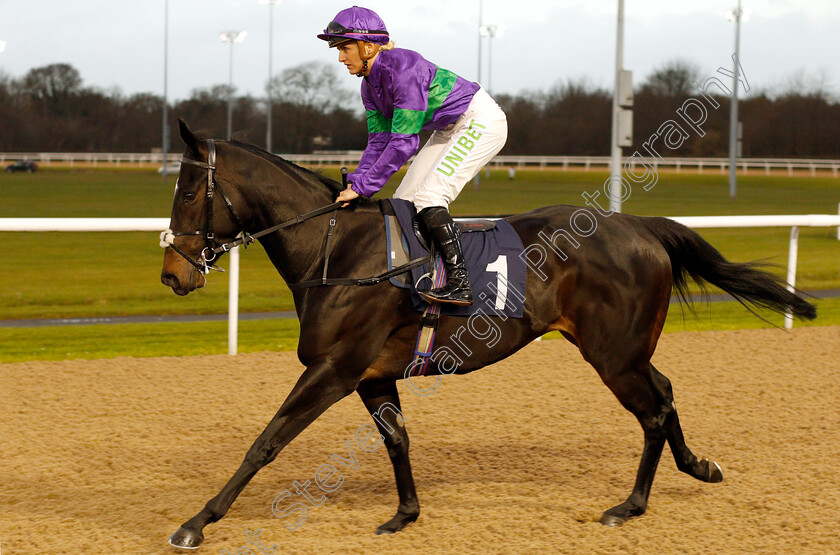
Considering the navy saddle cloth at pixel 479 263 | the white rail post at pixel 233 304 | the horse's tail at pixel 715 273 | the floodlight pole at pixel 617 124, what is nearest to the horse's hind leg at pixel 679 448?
the horse's tail at pixel 715 273

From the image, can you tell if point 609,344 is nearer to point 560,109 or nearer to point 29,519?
point 29,519

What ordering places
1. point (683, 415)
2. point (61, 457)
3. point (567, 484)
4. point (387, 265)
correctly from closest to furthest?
point (387, 265) → point (567, 484) → point (61, 457) → point (683, 415)

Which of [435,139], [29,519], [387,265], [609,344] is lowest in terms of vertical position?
[29,519]

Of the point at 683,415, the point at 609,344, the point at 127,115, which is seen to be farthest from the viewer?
the point at 127,115

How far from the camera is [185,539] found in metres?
3.03

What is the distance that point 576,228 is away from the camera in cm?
369

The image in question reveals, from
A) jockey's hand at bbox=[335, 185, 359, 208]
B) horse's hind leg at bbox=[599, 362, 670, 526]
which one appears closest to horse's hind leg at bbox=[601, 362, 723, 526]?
horse's hind leg at bbox=[599, 362, 670, 526]

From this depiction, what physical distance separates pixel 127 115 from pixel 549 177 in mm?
28279

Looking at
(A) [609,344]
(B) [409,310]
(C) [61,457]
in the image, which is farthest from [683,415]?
(C) [61,457]

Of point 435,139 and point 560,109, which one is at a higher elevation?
point 560,109

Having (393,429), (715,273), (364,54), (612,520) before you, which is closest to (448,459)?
(393,429)

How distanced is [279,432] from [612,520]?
1258 mm

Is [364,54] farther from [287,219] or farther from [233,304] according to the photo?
[233,304]

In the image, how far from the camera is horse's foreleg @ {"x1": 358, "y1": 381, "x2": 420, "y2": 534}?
11.3 feet
